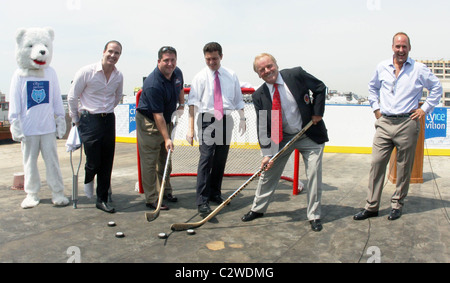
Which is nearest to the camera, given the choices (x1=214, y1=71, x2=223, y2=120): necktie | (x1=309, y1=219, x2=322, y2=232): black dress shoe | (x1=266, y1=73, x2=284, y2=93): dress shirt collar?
(x1=309, y1=219, x2=322, y2=232): black dress shoe

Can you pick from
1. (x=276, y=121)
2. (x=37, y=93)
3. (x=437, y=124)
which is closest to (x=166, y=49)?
(x=276, y=121)

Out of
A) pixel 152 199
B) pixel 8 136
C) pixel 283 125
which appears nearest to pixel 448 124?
pixel 283 125

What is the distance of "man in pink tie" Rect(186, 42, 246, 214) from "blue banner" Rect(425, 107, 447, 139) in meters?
6.97

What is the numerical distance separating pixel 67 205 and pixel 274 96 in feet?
8.71

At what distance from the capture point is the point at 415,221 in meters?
3.61

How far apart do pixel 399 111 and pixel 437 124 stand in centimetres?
661

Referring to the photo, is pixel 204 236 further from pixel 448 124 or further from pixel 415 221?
pixel 448 124

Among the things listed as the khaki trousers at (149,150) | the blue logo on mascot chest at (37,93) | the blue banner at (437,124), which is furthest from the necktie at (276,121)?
the blue banner at (437,124)

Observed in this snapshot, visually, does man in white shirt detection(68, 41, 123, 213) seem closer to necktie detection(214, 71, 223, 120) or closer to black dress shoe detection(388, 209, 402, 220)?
necktie detection(214, 71, 223, 120)

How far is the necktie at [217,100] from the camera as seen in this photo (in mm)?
4047

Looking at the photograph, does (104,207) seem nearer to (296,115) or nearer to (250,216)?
(250,216)

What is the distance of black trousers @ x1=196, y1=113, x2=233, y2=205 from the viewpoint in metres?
3.91

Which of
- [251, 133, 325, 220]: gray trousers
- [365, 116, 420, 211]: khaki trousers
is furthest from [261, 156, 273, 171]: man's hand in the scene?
[365, 116, 420, 211]: khaki trousers

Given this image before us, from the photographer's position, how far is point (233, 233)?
3312mm
